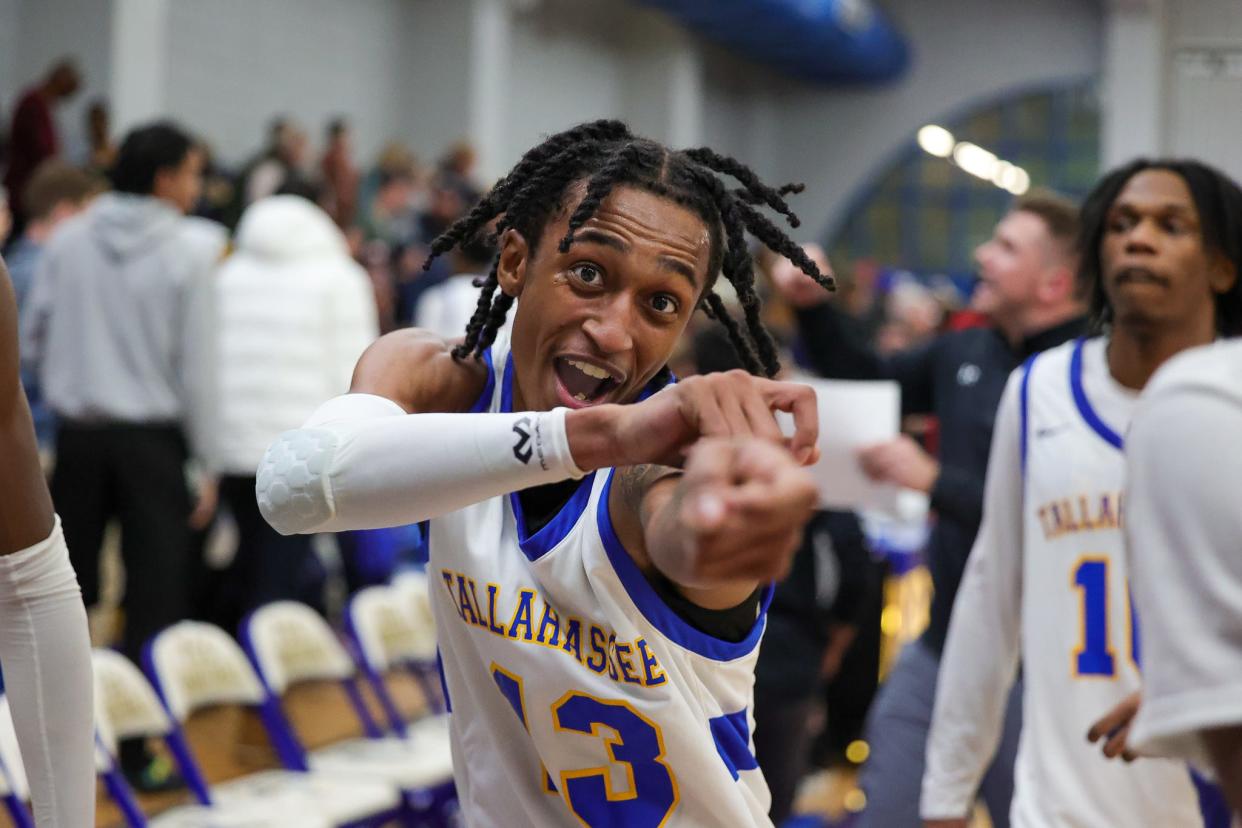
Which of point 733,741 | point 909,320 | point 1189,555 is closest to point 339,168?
point 909,320

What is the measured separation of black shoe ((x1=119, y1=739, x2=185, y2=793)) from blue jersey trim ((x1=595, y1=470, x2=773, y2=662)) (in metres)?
3.59

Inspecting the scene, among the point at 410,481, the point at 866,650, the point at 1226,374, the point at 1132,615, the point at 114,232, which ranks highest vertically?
the point at 114,232

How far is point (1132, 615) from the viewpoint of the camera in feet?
9.12

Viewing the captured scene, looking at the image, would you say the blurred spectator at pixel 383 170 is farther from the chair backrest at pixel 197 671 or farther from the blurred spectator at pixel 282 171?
the chair backrest at pixel 197 671

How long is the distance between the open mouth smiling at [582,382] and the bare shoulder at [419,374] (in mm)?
227

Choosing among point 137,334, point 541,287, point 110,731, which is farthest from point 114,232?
point 541,287

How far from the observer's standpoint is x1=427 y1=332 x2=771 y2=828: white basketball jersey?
180cm

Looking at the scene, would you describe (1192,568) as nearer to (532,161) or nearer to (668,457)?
(668,457)

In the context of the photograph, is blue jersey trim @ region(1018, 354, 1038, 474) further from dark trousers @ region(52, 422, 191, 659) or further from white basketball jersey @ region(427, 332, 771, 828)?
dark trousers @ region(52, 422, 191, 659)

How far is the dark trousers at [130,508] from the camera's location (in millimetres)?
5082

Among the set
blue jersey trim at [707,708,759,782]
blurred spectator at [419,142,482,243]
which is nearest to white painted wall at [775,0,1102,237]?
blurred spectator at [419,142,482,243]

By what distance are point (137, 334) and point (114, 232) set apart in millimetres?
367

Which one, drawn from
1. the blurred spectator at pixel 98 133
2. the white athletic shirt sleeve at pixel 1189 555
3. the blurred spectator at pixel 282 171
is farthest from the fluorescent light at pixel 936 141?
the white athletic shirt sleeve at pixel 1189 555

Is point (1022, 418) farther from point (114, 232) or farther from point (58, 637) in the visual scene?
point (114, 232)
